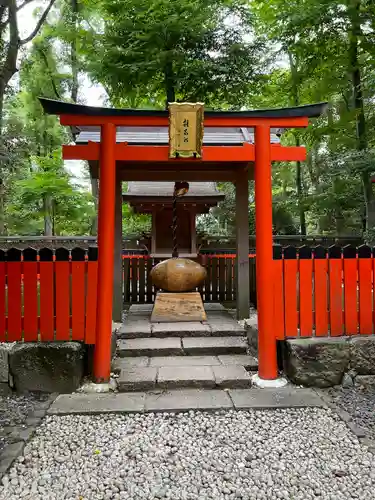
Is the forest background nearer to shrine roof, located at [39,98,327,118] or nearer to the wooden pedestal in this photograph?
shrine roof, located at [39,98,327,118]

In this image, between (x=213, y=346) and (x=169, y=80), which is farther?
(x=169, y=80)

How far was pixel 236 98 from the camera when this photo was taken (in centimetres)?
1052

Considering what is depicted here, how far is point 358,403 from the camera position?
3395 millimetres

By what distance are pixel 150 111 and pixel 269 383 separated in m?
3.26

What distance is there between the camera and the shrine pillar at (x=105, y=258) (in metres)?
3.74

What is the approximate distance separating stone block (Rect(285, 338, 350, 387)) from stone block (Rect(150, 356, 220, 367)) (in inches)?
35.6

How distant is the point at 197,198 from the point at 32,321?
16.6ft

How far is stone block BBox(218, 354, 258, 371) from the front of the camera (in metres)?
4.07

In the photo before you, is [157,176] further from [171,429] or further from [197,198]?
[171,429]

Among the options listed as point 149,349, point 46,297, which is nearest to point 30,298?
point 46,297

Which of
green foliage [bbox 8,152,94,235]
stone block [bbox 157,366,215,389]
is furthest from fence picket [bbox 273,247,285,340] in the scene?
green foliage [bbox 8,152,94,235]

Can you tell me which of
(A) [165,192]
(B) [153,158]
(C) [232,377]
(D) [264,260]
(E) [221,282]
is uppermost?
(A) [165,192]

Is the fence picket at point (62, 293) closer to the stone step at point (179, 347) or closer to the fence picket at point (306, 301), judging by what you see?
the stone step at point (179, 347)

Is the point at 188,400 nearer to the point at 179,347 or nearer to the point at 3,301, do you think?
the point at 179,347
